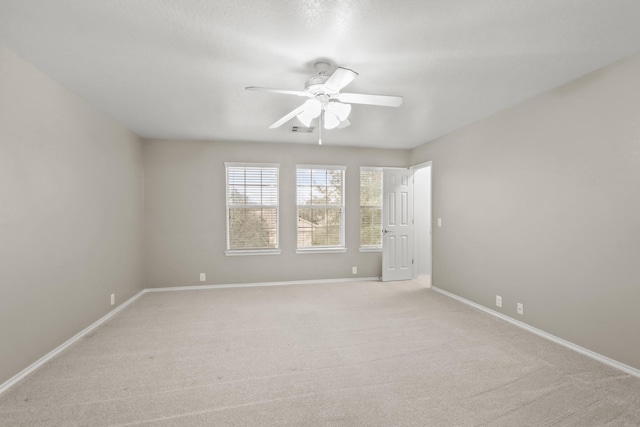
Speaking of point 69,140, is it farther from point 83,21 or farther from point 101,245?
point 83,21

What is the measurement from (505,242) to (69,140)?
4625mm

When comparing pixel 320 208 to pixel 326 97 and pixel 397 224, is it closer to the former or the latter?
pixel 397 224

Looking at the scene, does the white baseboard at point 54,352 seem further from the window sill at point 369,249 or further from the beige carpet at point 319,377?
the window sill at point 369,249

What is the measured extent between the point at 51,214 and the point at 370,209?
4.38m

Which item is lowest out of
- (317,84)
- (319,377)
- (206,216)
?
(319,377)

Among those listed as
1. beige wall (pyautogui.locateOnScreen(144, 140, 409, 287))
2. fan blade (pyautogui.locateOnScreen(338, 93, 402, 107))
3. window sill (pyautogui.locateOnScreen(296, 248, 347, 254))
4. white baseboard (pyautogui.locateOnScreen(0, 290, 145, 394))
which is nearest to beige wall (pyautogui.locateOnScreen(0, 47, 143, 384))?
white baseboard (pyautogui.locateOnScreen(0, 290, 145, 394))

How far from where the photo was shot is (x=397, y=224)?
5516 millimetres

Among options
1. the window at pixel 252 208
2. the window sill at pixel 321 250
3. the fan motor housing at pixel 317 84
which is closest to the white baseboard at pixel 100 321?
Answer: the window sill at pixel 321 250

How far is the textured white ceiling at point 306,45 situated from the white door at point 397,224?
2.28 meters

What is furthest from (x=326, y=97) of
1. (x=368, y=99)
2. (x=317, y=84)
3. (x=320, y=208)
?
(x=320, y=208)

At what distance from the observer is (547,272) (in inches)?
118

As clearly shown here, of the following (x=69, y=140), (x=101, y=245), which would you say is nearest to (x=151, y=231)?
(x=101, y=245)

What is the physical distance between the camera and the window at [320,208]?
5.29 meters

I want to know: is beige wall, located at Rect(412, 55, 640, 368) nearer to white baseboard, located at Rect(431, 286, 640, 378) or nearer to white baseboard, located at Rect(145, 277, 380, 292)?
white baseboard, located at Rect(431, 286, 640, 378)
